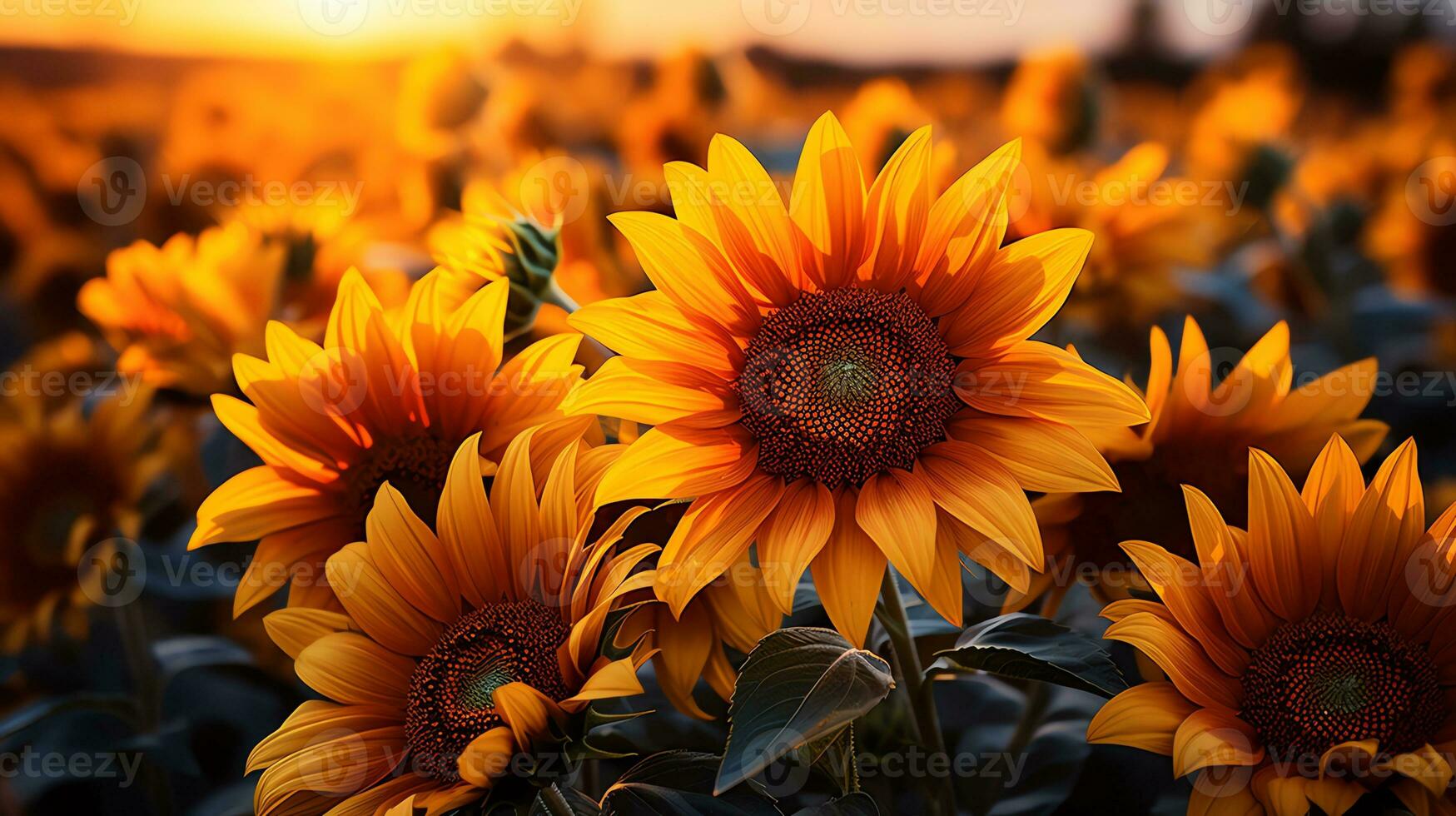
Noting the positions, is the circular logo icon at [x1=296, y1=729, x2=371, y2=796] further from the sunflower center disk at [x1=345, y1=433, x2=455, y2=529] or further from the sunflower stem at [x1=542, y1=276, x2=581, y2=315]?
the sunflower stem at [x1=542, y1=276, x2=581, y2=315]

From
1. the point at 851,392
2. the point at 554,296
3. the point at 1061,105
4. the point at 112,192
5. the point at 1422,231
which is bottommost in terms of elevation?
the point at 1422,231

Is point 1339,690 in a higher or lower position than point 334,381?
lower

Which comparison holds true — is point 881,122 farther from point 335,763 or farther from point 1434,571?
point 335,763

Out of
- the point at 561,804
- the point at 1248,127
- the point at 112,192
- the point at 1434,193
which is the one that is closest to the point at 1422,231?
the point at 1434,193

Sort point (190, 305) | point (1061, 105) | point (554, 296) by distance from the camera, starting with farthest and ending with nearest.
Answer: point (1061, 105), point (190, 305), point (554, 296)

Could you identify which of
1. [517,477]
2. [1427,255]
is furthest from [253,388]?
[1427,255]

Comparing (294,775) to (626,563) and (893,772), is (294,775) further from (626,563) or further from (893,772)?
(893,772)

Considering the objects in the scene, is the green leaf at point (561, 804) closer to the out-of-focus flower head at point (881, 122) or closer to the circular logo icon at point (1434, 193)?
the out-of-focus flower head at point (881, 122)
